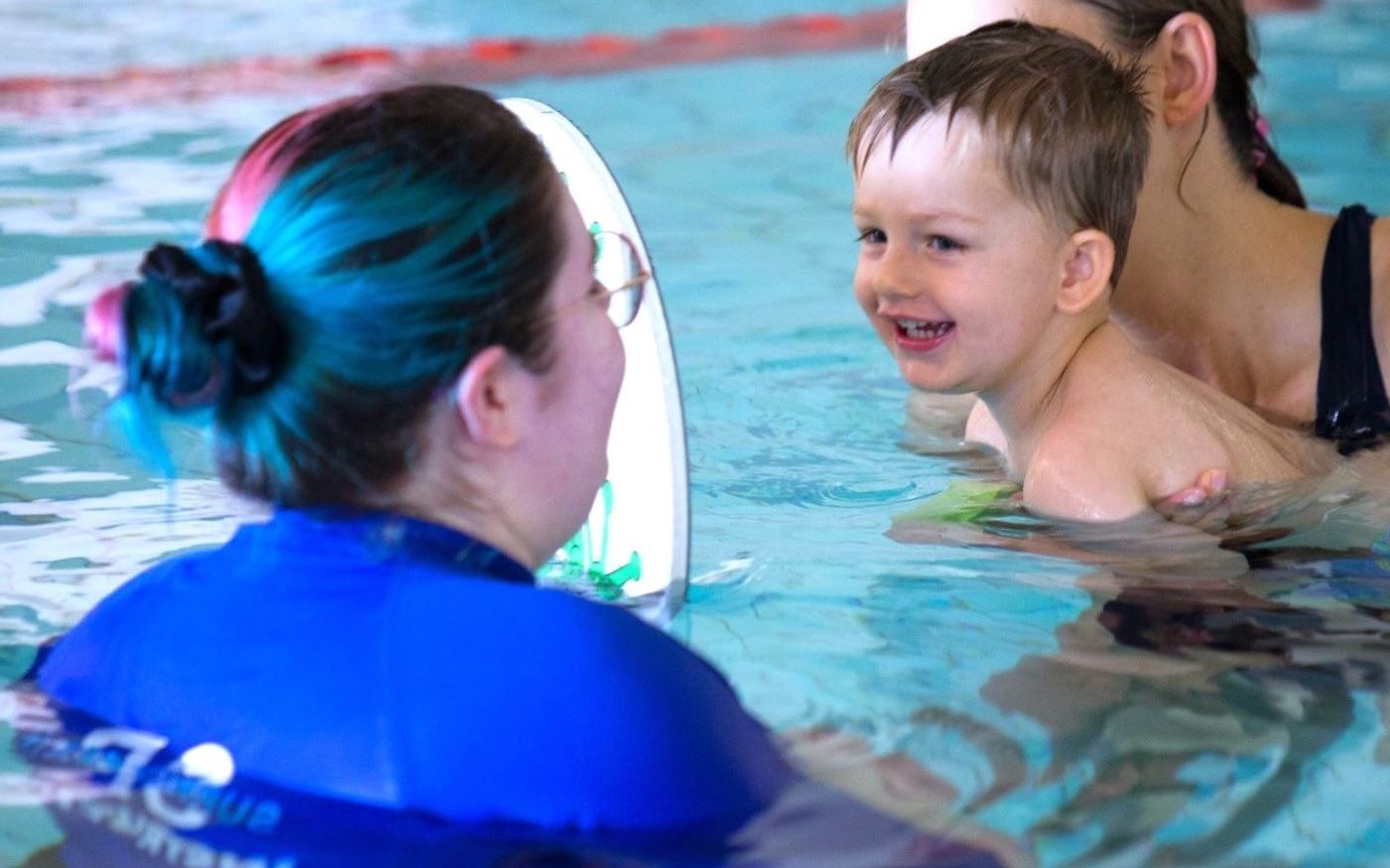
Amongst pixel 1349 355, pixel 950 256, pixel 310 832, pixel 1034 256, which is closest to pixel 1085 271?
pixel 1034 256

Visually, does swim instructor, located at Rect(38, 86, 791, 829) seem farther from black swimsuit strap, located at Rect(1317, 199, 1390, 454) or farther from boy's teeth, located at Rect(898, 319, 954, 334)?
black swimsuit strap, located at Rect(1317, 199, 1390, 454)

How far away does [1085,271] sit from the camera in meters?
2.80

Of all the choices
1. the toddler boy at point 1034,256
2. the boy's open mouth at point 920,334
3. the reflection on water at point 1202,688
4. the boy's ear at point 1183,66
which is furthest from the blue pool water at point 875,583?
the boy's ear at point 1183,66

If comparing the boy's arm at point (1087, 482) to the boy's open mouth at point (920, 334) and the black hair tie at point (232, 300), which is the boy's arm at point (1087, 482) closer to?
the boy's open mouth at point (920, 334)

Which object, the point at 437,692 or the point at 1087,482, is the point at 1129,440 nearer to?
the point at 1087,482

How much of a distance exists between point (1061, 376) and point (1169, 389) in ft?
0.57

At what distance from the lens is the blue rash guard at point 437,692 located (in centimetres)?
147

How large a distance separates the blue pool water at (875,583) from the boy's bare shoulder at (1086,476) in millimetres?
66

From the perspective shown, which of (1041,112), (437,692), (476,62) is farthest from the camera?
(476,62)

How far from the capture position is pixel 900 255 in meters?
2.71

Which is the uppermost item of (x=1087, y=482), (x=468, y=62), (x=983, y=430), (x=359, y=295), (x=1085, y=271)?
(x=359, y=295)

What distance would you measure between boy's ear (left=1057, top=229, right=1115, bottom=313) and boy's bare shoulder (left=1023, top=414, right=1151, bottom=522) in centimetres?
19

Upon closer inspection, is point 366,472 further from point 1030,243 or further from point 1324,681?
point 1030,243

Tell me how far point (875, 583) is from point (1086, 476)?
0.37m
